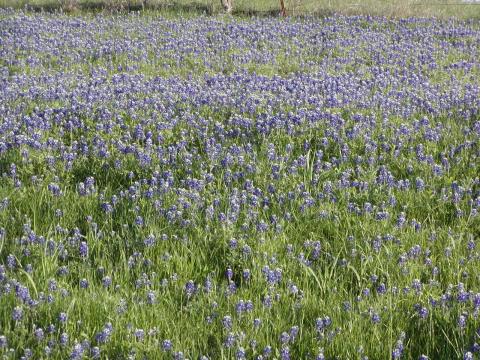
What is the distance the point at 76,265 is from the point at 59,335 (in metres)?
0.85

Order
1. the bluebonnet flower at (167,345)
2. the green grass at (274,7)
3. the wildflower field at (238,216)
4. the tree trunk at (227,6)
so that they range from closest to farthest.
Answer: the bluebonnet flower at (167,345) < the wildflower field at (238,216) < the tree trunk at (227,6) < the green grass at (274,7)

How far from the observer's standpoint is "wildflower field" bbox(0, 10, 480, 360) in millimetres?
3922

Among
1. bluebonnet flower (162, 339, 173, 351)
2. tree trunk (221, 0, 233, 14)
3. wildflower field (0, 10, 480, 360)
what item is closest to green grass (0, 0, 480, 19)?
tree trunk (221, 0, 233, 14)

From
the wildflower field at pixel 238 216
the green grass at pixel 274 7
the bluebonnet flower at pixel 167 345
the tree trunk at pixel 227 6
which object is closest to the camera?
the bluebonnet flower at pixel 167 345

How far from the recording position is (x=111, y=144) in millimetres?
6871

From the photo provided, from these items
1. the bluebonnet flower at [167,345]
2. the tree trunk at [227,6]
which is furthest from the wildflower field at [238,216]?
the tree trunk at [227,6]

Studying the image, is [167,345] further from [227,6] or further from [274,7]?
[274,7]

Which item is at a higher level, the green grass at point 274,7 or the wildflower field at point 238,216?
the green grass at point 274,7

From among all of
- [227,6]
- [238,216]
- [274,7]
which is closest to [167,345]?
[238,216]

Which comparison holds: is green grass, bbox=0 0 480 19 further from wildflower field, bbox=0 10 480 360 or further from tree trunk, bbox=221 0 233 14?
wildflower field, bbox=0 10 480 360

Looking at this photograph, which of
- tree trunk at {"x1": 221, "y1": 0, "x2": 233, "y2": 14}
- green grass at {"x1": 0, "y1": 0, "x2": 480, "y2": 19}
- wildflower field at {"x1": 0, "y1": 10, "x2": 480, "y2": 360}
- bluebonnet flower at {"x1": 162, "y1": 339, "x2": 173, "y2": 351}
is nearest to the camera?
bluebonnet flower at {"x1": 162, "y1": 339, "x2": 173, "y2": 351}

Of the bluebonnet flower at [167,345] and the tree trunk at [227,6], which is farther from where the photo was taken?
the tree trunk at [227,6]

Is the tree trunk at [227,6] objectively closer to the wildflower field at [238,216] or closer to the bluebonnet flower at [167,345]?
the wildflower field at [238,216]

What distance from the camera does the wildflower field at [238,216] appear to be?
3.92m
